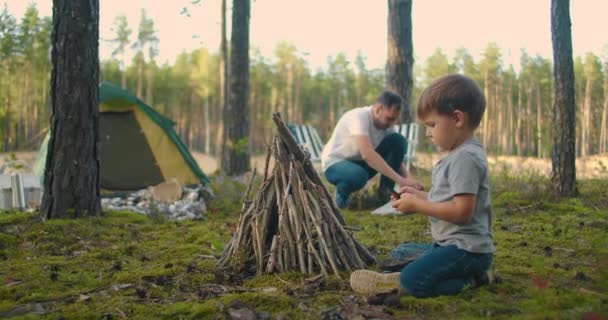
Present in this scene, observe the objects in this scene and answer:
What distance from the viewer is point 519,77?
6069 cm

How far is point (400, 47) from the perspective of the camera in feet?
34.2

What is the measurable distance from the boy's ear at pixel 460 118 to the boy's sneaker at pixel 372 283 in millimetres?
863

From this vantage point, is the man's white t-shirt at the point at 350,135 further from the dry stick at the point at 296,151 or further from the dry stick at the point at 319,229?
the dry stick at the point at 319,229

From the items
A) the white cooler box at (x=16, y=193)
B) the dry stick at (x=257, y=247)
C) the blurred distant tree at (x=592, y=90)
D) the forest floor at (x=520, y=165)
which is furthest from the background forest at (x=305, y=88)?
the dry stick at (x=257, y=247)

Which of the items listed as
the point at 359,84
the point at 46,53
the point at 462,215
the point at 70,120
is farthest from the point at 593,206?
the point at 359,84

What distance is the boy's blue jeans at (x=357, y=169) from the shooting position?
640 centimetres

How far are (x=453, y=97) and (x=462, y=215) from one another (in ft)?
1.93

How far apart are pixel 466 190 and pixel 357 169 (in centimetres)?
371

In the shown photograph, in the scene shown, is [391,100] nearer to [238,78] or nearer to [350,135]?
[350,135]

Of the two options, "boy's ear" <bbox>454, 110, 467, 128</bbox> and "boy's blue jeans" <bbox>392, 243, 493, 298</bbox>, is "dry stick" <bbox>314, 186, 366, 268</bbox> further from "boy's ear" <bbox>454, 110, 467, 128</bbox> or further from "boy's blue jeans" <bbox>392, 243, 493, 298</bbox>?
"boy's ear" <bbox>454, 110, 467, 128</bbox>

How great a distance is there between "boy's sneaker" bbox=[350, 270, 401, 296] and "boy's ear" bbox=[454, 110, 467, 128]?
86 centimetres

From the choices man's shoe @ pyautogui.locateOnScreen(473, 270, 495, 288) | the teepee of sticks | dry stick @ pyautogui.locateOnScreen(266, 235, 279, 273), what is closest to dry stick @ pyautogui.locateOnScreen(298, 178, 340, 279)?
the teepee of sticks

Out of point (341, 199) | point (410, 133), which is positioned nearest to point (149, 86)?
point (410, 133)

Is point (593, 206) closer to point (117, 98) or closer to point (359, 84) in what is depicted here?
point (117, 98)
